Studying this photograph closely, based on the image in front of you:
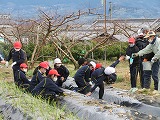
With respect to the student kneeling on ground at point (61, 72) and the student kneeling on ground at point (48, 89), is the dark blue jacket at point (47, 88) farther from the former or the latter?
the student kneeling on ground at point (61, 72)

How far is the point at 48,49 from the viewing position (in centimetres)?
1902

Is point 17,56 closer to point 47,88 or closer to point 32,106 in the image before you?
point 47,88

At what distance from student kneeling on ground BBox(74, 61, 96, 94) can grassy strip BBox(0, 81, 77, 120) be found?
149 centimetres

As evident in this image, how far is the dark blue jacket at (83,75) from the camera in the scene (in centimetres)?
764

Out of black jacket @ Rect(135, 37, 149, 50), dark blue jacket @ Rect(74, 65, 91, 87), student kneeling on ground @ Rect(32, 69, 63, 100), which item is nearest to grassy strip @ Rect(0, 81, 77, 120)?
student kneeling on ground @ Rect(32, 69, 63, 100)

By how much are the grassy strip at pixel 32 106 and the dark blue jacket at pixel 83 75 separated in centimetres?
148

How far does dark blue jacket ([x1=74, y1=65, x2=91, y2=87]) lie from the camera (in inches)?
301

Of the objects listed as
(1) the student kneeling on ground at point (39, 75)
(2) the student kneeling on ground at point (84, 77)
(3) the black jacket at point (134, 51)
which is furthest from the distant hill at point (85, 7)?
(1) the student kneeling on ground at point (39, 75)

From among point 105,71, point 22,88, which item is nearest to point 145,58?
point 105,71

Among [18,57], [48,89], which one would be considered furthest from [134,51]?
[18,57]

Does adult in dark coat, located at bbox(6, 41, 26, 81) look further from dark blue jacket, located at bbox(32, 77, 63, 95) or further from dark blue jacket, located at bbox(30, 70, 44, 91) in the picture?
dark blue jacket, located at bbox(32, 77, 63, 95)

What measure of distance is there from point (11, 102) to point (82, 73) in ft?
6.75

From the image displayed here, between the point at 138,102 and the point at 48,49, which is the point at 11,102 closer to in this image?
the point at 138,102

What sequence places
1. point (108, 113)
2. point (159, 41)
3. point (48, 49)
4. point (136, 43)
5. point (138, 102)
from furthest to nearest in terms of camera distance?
1. point (48, 49)
2. point (136, 43)
3. point (159, 41)
4. point (138, 102)
5. point (108, 113)
